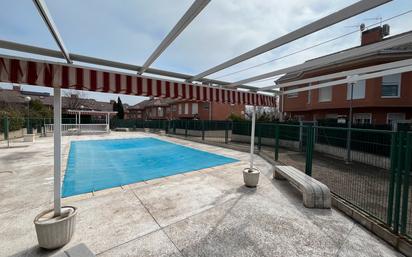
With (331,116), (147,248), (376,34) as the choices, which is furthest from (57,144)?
(376,34)

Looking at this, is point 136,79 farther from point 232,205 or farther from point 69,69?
point 232,205

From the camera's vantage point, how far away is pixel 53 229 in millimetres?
2768

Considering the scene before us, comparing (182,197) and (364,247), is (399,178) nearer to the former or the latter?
(364,247)

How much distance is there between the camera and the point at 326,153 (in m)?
11.1

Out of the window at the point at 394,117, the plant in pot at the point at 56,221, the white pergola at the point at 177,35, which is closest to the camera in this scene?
the white pergola at the point at 177,35

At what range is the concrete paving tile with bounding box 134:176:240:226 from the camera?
408 centimetres

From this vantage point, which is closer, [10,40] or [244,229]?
[10,40]

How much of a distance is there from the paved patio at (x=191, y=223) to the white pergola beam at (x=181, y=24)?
337cm

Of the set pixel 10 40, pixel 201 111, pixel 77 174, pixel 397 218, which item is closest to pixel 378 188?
pixel 397 218

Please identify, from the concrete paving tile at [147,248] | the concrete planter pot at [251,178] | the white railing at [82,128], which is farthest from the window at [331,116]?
the white railing at [82,128]

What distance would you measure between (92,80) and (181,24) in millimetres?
1851

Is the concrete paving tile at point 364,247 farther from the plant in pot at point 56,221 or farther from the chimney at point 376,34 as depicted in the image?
the chimney at point 376,34

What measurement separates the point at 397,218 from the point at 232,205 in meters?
3.07

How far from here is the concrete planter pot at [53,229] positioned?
2729mm
